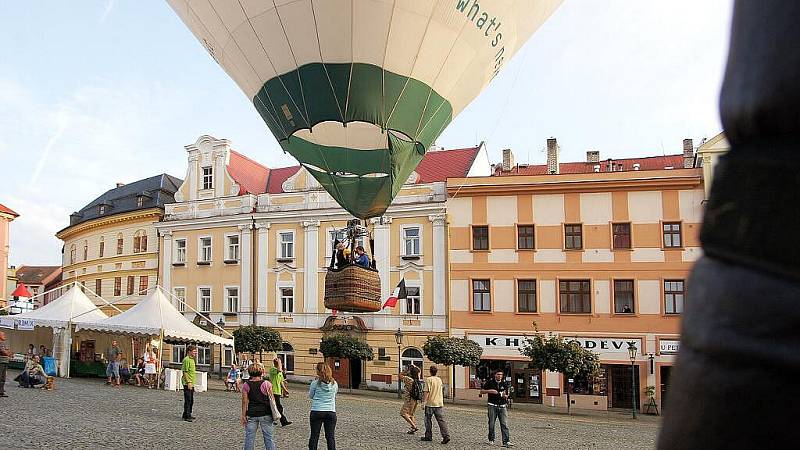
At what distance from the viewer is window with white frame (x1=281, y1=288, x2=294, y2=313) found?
3228 cm

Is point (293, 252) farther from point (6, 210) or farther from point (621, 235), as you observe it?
point (6, 210)

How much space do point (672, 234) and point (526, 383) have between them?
7.61 metres

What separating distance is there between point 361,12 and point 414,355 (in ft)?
71.8

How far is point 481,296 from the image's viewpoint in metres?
29.0

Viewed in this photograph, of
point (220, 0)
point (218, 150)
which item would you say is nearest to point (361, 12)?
point (220, 0)

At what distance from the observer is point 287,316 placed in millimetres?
32125

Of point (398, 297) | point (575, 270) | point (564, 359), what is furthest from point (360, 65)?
point (575, 270)

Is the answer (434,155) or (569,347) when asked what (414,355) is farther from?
(434,155)

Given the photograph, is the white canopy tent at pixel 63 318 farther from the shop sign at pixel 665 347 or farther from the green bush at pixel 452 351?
the shop sign at pixel 665 347

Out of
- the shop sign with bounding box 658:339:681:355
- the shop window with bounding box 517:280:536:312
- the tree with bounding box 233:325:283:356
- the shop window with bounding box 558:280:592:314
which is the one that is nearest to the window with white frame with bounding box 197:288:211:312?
the tree with bounding box 233:325:283:356

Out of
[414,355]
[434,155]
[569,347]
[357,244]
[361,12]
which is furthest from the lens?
[434,155]

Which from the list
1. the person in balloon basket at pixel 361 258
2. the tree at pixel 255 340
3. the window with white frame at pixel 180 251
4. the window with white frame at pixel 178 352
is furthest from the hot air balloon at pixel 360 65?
the window with white frame at pixel 180 251

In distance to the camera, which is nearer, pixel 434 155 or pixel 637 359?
pixel 637 359

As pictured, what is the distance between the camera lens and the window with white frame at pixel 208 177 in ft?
116
